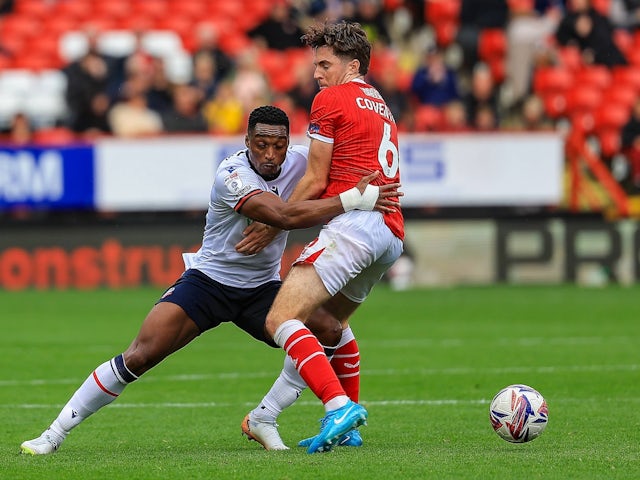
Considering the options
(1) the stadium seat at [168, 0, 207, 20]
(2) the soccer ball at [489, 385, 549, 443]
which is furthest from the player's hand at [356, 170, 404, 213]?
(1) the stadium seat at [168, 0, 207, 20]

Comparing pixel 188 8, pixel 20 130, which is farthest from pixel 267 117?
pixel 188 8

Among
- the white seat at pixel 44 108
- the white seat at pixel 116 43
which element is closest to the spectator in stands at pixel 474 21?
the white seat at pixel 116 43

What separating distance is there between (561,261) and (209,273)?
13.0 metres

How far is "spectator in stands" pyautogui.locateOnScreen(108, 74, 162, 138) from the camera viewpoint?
20219mm

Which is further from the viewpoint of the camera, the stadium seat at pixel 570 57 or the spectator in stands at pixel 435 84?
the stadium seat at pixel 570 57

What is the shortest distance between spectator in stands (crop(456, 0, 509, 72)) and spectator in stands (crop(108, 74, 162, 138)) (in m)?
5.37

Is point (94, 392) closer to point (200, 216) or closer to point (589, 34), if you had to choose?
point (200, 216)

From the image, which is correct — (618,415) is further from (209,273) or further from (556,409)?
(209,273)

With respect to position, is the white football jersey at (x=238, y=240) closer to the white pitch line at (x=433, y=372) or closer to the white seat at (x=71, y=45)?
the white pitch line at (x=433, y=372)

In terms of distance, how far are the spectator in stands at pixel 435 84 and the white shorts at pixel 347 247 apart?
1405 cm

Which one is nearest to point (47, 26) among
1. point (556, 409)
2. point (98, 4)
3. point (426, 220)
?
point (98, 4)

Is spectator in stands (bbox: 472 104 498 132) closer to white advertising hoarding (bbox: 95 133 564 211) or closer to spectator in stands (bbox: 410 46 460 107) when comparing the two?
white advertising hoarding (bbox: 95 133 564 211)

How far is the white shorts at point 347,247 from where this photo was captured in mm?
7340

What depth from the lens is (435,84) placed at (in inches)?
845
